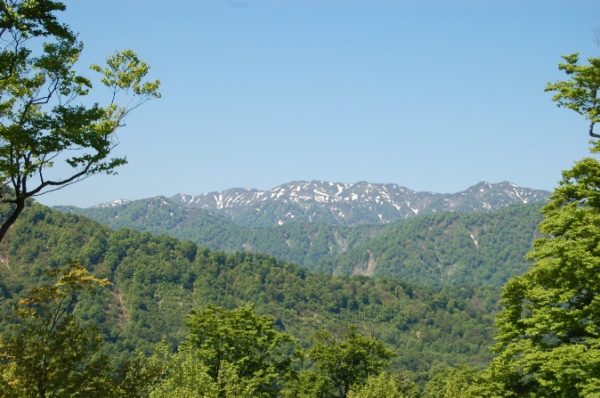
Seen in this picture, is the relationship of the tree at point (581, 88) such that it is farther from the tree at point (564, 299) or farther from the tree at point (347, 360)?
the tree at point (347, 360)

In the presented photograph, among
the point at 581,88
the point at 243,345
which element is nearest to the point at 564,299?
the point at 581,88

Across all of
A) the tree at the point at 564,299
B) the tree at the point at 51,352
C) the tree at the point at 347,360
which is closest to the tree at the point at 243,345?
the tree at the point at 347,360

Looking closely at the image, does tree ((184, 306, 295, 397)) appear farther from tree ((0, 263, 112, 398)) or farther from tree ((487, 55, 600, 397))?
tree ((0, 263, 112, 398))

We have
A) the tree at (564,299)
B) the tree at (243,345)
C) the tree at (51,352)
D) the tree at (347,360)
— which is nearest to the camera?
the tree at (51,352)

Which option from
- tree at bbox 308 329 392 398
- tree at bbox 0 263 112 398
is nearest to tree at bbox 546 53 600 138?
tree at bbox 0 263 112 398

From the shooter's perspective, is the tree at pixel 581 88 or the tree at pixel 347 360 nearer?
the tree at pixel 581 88

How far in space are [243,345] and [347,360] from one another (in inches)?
628

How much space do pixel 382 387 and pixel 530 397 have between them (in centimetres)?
2802

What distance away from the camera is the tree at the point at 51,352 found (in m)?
20.7

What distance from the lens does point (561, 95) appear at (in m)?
28.2

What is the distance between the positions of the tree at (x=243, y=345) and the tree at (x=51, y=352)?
25350 millimetres

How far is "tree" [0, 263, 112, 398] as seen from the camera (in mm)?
20734

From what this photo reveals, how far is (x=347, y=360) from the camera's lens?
60500 mm

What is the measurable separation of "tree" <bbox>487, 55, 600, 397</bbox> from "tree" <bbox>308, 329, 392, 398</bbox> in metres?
31.2
